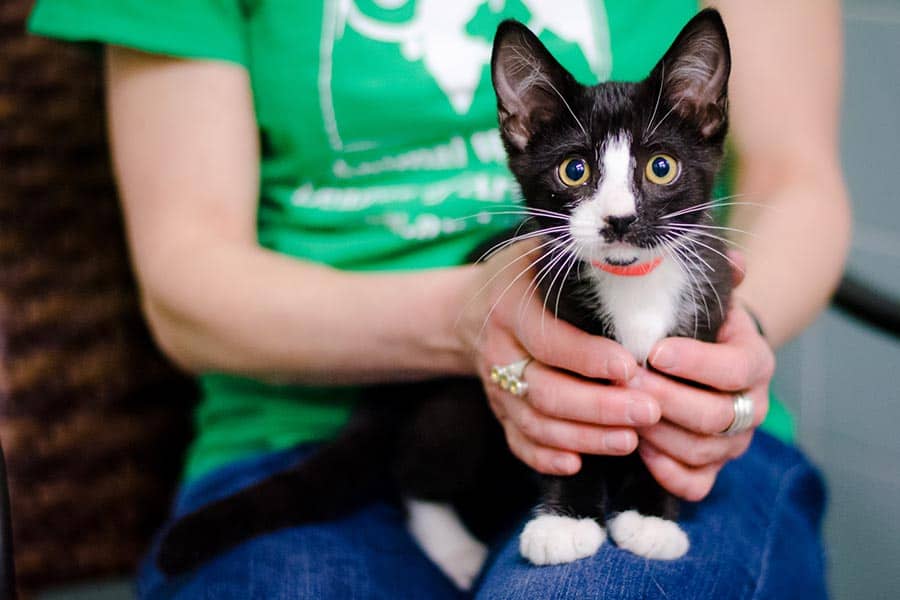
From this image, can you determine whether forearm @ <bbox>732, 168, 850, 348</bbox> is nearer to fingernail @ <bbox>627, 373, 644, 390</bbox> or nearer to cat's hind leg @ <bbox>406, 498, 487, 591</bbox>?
fingernail @ <bbox>627, 373, 644, 390</bbox>

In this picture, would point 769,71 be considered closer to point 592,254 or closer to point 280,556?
point 592,254

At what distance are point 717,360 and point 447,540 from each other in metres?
0.39

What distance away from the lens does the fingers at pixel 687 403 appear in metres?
0.73

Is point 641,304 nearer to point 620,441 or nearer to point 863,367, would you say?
point 620,441

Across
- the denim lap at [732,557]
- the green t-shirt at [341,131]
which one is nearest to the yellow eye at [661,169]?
the green t-shirt at [341,131]

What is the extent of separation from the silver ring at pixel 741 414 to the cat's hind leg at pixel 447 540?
0.33 meters

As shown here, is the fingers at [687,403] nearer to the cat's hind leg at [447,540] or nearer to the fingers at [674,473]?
the fingers at [674,473]

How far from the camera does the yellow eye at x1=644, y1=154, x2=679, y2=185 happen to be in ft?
2.01

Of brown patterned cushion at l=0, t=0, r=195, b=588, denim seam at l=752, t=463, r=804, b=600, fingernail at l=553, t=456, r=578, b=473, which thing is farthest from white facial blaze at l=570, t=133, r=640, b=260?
brown patterned cushion at l=0, t=0, r=195, b=588

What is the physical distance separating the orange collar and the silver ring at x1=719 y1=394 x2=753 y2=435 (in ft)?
0.51

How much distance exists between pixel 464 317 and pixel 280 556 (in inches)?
11.8

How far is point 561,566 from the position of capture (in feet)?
2.42

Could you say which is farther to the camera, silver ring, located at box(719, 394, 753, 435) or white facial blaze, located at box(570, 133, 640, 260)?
silver ring, located at box(719, 394, 753, 435)

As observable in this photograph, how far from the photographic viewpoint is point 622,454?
0.75 m
